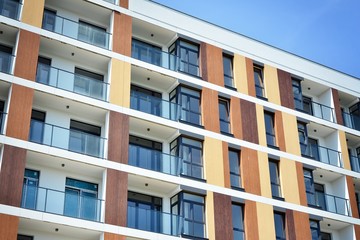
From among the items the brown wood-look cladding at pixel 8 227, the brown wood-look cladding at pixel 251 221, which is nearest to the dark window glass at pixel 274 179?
the brown wood-look cladding at pixel 251 221

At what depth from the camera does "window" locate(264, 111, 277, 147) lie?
117ft

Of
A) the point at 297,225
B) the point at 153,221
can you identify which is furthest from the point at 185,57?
the point at 297,225

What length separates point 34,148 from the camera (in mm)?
27516

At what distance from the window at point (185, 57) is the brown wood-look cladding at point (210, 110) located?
4.84ft

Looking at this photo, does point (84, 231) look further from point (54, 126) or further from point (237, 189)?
point (237, 189)

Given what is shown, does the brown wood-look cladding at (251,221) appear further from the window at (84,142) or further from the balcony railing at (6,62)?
the balcony railing at (6,62)

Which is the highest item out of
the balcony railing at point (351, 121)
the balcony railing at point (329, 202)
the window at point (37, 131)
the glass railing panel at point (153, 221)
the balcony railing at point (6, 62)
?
the balcony railing at point (351, 121)

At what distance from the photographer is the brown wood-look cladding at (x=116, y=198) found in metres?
28.0

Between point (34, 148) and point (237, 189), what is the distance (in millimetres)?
11019

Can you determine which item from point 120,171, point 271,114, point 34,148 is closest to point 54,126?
point 34,148

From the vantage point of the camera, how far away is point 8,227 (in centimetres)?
2522

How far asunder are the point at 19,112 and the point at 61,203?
14.9 ft

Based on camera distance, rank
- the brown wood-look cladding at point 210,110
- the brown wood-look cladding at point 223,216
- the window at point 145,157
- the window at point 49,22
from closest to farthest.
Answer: the window at point 145,157 → the brown wood-look cladding at point 223,216 → the window at point 49,22 → the brown wood-look cladding at point 210,110

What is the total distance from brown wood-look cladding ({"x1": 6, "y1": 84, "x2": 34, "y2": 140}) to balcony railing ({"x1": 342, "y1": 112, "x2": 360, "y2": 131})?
71.1ft
